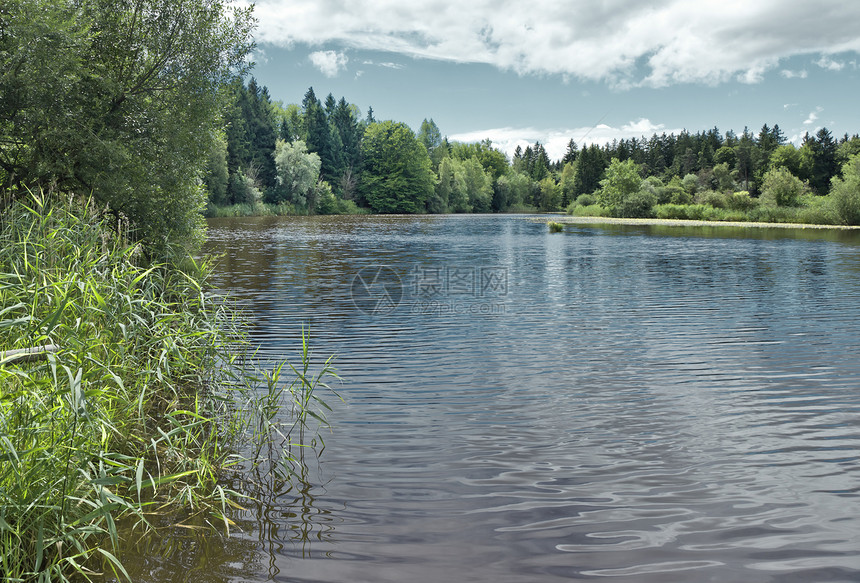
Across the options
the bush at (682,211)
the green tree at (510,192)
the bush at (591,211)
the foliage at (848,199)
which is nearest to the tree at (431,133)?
the green tree at (510,192)

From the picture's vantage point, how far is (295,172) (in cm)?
8231

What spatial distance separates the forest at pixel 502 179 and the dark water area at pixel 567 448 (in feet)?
166

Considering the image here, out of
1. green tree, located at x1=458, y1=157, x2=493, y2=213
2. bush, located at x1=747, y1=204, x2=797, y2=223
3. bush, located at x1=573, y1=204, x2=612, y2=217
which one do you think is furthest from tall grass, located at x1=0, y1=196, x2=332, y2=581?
green tree, located at x1=458, y1=157, x2=493, y2=213

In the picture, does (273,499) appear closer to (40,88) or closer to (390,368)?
(390,368)

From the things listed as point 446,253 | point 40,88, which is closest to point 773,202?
point 446,253

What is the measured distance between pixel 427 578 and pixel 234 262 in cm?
2260

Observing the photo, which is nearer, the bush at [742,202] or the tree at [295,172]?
the bush at [742,202]

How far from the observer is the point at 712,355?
10359mm

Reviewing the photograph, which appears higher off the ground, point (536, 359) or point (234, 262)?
point (234, 262)

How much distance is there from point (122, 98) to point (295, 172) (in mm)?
70375

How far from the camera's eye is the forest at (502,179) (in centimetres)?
6556

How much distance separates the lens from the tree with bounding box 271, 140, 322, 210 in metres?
81.9

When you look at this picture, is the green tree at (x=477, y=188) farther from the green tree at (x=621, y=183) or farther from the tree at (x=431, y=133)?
the green tree at (x=621, y=183)

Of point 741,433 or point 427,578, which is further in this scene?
point 741,433
